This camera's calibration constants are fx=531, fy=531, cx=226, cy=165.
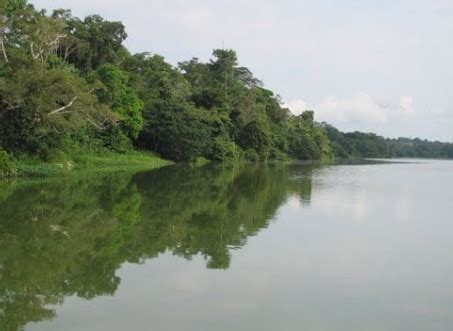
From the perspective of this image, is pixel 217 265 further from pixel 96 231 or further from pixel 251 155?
pixel 251 155

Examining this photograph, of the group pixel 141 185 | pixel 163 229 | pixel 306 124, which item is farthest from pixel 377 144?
pixel 163 229

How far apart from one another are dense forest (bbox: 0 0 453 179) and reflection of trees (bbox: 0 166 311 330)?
613cm

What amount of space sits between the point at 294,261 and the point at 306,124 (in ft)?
285

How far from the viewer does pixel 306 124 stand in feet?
→ 314

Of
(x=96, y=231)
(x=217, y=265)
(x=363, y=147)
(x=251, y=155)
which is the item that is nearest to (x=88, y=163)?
(x=96, y=231)

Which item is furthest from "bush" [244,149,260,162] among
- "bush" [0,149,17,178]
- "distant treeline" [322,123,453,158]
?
"distant treeline" [322,123,453,158]

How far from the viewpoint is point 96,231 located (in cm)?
1288

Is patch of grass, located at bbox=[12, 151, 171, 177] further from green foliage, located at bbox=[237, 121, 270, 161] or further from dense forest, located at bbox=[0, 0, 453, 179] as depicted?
green foliage, located at bbox=[237, 121, 270, 161]

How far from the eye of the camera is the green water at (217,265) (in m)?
7.11

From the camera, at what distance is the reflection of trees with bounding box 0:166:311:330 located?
27.0ft

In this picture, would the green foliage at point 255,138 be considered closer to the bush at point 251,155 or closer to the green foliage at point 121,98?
the bush at point 251,155

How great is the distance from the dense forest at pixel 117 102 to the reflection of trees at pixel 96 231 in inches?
241

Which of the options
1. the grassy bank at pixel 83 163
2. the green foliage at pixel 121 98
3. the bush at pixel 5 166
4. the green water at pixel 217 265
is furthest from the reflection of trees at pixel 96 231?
the green foliage at pixel 121 98

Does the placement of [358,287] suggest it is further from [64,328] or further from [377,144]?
[377,144]
